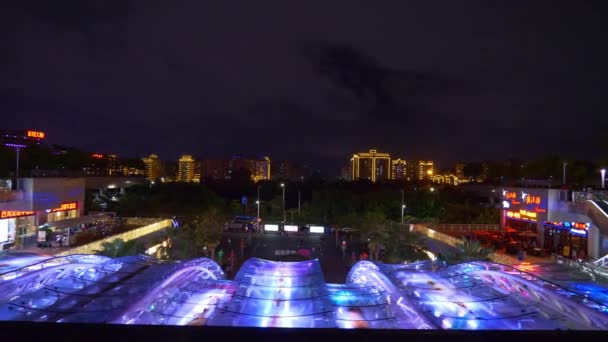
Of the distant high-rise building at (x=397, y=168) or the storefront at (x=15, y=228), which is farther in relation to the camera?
the distant high-rise building at (x=397, y=168)

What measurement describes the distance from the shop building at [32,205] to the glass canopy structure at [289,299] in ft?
48.8

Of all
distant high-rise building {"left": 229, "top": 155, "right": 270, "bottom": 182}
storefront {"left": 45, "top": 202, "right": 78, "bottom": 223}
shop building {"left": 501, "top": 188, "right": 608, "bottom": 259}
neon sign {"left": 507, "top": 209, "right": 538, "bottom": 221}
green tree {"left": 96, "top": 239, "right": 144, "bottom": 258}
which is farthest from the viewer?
distant high-rise building {"left": 229, "top": 155, "right": 270, "bottom": 182}

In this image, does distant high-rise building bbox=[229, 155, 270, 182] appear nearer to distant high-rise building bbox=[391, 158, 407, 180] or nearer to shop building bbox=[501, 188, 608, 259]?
distant high-rise building bbox=[391, 158, 407, 180]

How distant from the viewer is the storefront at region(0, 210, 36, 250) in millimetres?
19359

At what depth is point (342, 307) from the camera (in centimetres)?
523

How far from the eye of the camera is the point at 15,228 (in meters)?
21.4

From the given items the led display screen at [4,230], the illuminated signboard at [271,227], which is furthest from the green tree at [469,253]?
the illuminated signboard at [271,227]

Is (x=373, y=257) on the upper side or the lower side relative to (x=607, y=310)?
lower

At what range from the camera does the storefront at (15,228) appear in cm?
1936

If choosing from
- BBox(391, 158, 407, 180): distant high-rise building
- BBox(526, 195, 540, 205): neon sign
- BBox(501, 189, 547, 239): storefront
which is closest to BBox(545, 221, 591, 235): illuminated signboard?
BBox(501, 189, 547, 239): storefront

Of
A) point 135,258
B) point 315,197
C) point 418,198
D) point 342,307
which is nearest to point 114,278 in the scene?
point 135,258

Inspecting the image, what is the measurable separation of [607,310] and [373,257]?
23537 mm

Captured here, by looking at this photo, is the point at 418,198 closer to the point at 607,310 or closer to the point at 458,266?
the point at 458,266

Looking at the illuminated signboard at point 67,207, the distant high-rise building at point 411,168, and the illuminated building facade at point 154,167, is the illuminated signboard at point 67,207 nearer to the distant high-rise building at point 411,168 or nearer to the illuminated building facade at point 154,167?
the illuminated building facade at point 154,167
